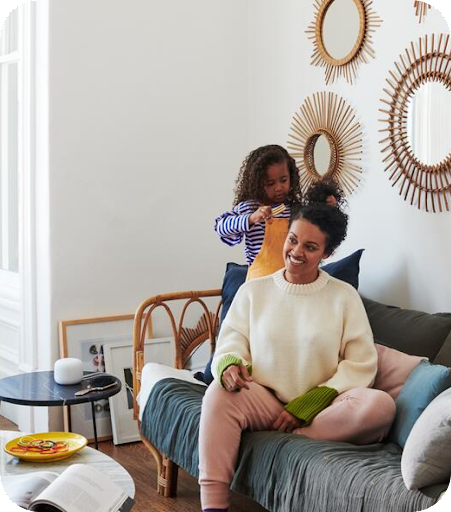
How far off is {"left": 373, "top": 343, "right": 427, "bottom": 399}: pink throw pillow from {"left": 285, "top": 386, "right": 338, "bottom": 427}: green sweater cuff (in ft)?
0.64

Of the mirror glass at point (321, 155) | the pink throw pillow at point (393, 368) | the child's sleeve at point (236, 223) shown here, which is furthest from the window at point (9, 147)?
the pink throw pillow at point (393, 368)

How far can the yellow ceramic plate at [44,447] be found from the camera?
2.13 m

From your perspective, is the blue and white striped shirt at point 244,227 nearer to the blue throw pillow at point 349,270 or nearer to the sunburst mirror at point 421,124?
the blue throw pillow at point 349,270

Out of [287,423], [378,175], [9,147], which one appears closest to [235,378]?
[287,423]

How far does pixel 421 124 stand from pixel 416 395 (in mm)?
1124

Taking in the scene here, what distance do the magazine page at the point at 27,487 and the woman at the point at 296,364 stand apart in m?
0.58

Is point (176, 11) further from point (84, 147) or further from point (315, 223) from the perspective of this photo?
point (315, 223)

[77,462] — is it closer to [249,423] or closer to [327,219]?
[249,423]

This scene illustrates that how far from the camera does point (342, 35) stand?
333 centimetres

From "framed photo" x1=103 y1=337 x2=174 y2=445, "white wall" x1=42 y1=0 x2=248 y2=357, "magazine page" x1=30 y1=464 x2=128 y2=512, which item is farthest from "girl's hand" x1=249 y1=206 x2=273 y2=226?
"magazine page" x1=30 y1=464 x2=128 y2=512

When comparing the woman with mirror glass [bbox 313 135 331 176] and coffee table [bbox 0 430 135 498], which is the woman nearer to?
coffee table [bbox 0 430 135 498]

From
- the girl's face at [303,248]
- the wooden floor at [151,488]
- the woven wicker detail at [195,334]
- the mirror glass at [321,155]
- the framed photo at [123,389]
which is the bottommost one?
the wooden floor at [151,488]

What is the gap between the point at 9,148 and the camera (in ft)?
14.1

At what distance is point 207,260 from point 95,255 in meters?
0.61
